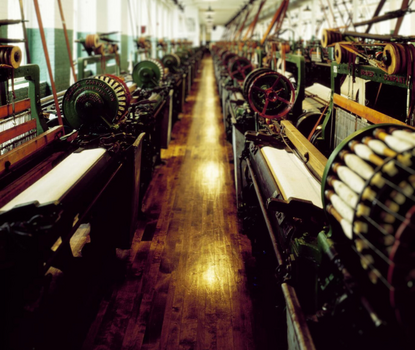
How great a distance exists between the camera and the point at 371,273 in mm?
1084

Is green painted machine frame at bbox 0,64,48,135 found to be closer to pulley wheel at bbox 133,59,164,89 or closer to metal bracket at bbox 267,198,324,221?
metal bracket at bbox 267,198,324,221

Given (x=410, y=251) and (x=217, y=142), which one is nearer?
(x=410, y=251)

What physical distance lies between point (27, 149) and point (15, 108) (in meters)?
0.39

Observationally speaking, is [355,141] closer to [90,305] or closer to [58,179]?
[58,179]

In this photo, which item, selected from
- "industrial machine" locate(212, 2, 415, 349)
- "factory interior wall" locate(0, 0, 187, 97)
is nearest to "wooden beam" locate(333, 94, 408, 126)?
"industrial machine" locate(212, 2, 415, 349)

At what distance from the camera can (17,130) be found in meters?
2.41

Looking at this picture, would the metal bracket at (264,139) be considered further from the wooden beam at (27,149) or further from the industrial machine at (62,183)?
the wooden beam at (27,149)

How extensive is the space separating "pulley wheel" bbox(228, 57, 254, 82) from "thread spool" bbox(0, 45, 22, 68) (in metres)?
4.64

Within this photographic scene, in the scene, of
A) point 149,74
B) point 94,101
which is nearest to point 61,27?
point 149,74

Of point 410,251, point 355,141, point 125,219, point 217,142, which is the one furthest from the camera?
point 217,142

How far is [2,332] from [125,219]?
1543mm

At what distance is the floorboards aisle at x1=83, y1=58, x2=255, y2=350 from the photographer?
2055mm

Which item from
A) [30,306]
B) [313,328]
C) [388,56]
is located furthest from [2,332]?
[388,56]

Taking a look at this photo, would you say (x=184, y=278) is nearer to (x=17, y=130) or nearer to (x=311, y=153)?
(x=311, y=153)
